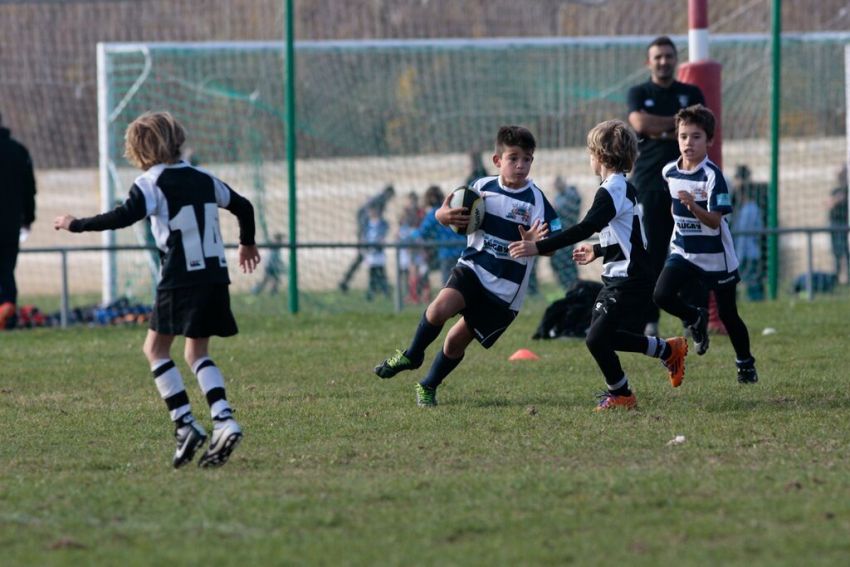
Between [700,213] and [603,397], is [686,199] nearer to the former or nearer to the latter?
[700,213]

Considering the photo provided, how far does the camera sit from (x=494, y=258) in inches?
326

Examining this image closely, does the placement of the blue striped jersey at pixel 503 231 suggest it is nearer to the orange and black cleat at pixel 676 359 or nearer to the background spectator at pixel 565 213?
the orange and black cleat at pixel 676 359

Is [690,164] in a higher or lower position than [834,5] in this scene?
lower

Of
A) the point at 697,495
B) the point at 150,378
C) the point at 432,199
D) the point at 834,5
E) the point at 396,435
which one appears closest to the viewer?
the point at 697,495

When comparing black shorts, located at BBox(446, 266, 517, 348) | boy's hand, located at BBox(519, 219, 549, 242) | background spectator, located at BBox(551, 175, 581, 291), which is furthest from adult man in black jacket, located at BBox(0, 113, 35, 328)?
boy's hand, located at BBox(519, 219, 549, 242)

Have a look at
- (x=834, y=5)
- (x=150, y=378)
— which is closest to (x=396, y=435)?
(x=150, y=378)

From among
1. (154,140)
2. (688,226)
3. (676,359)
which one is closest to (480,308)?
(676,359)

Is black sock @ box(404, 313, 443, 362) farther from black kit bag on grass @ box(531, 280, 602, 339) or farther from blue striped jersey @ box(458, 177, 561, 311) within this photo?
black kit bag on grass @ box(531, 280, 602, 339)

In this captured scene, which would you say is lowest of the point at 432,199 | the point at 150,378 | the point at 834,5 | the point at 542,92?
the point at 150,378

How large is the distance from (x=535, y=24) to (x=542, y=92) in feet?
3.56

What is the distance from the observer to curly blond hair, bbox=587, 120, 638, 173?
8023 millimetres

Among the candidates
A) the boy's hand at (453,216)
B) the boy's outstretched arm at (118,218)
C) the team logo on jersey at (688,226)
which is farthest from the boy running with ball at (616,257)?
the boy's outstretched arm at (118,218)

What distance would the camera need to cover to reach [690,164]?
9.05 meters

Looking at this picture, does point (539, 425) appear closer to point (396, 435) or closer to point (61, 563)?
point (396, 435)
